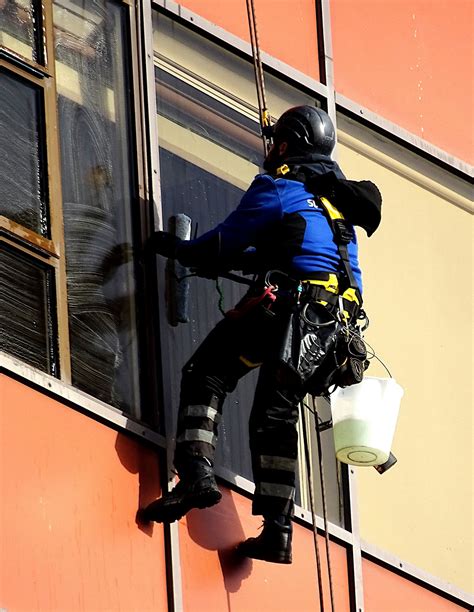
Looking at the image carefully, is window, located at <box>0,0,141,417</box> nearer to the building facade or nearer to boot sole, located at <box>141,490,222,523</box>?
the building facade

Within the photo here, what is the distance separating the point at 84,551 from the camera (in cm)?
952

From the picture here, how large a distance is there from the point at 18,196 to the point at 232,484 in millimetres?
1692

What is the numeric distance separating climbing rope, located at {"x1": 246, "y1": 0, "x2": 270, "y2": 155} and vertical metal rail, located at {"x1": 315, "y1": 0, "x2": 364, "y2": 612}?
522 mm

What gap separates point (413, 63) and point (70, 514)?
13.4ft

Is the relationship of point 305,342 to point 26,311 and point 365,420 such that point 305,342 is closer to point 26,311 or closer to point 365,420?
point 365,420

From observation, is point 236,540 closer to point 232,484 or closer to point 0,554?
point 232,484

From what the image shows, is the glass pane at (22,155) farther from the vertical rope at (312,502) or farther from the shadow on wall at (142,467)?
the vertical rope at (312,502)

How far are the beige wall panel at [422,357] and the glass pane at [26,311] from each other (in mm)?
2085

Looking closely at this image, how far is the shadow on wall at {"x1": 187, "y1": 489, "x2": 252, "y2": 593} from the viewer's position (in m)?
10.1

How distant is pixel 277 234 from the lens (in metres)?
10.1

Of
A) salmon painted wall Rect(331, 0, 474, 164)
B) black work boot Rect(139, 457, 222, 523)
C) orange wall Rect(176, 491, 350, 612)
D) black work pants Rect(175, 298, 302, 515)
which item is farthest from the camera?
salmon painted wall Rect(331, 0, 474, 164)

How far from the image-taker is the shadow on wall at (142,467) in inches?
387

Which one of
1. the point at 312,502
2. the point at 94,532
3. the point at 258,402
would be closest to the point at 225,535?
the point at 312,502

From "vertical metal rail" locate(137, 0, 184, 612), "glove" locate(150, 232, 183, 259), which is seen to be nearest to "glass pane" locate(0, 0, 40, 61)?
"vertical metal rail" locate(137, 0, 184, 612)
